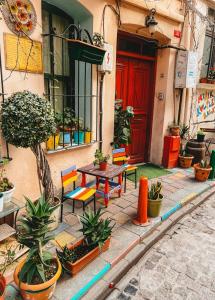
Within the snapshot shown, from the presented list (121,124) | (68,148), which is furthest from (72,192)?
(121,124)

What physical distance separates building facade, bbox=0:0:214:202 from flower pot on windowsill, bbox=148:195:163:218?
1778 mm

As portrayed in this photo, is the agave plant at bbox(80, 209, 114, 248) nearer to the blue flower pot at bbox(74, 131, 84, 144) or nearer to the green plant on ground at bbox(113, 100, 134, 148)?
the blue flower pot at bbox(74, 131, 84, 144)

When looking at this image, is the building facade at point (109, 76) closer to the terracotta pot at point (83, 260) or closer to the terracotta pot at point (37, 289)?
the terracotta pot at point (83, 260)

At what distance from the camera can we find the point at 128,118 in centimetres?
575

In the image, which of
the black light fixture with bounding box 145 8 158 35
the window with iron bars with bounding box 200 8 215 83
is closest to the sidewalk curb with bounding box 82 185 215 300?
the black light fixture with bounding box 145 8 158 35

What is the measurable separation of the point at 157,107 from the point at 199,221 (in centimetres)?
363

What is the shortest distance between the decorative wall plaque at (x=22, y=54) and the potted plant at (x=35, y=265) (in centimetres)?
233

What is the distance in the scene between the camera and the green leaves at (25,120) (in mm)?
3098

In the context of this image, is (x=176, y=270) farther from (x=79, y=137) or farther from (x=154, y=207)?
(x=79, y=137)

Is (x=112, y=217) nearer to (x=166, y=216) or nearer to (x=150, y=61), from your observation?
(x=166, y=216)

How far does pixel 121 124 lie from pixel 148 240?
2.90m

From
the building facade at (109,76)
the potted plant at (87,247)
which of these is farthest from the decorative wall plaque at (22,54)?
the potted plant at (87,247)

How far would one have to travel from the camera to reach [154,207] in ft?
13.6

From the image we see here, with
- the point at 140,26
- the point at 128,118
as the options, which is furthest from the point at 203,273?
the point at 140,26
